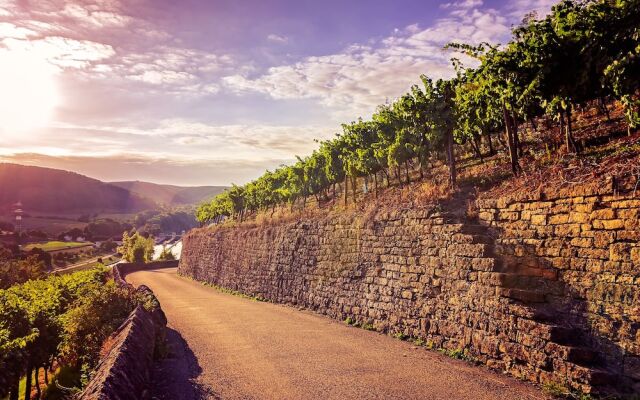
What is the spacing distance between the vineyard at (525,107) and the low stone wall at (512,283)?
1628mm

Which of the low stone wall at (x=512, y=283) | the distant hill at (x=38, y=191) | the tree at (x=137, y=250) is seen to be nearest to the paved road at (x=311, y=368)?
the low stone wall at (x=512, y=283)

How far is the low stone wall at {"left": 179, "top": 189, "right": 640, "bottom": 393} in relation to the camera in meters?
7.83

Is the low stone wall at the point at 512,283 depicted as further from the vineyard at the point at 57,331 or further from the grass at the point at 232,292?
the vineyard at the point at 57,331

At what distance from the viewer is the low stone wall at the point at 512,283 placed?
7.83m

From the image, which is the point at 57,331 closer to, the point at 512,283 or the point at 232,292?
the point at 512,283

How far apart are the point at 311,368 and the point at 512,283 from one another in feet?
17.5

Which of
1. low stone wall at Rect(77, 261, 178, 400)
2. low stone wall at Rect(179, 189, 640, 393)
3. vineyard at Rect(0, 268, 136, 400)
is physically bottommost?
vineyard at Rect(0, 268, 136, 400)

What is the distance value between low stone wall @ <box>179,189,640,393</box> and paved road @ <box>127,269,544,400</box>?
81 cm

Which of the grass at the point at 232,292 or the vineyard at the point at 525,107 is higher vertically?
the vineyard at the point at 525,107

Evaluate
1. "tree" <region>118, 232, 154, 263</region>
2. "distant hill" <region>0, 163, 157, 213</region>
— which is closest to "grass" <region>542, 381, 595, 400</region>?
"tree" <region>118, 232, 154, 263</region>

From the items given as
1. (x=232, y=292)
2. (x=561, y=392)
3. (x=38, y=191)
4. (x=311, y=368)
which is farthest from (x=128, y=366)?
(x=38, y=191)

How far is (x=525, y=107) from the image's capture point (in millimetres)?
11445

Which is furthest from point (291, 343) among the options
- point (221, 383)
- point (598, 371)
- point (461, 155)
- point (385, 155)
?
point (461, 155)

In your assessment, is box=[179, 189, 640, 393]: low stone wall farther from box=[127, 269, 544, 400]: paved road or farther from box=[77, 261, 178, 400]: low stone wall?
box=[77, 261, 178, 400]: low stone wall
